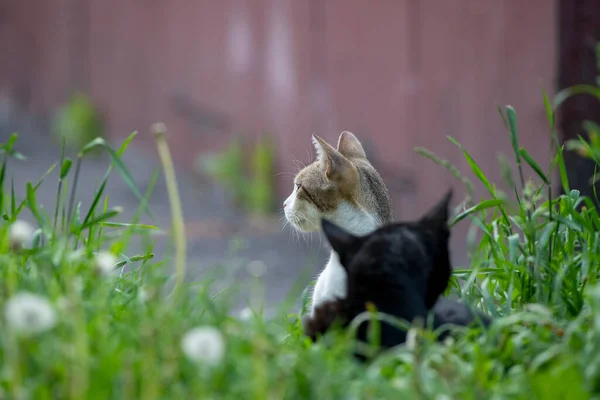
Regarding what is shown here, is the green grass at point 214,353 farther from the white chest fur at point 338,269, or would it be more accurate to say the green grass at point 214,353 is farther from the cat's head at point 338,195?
the cat's head at point 338,195

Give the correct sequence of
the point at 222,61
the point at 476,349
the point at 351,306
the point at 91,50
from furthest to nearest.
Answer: the point at 91,50 → the point at 222,61 → the point at 351,306 → the point at 476,349

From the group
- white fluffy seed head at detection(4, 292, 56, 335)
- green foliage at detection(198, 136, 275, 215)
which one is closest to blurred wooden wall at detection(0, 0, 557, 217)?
green foliage at detection(198, 136, 275, 215)

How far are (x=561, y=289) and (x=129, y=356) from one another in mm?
1127

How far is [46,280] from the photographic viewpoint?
70.7 inches

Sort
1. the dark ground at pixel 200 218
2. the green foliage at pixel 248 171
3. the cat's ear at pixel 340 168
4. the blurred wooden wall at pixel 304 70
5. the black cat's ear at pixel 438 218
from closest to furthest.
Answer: the black cat's ear at pixel 438 218
the cat's ear at pixel 340 168
the blurred wooden wall at pixel 304 70
the dark ground at pixel 200 218
the green foliage at pixel 248 171

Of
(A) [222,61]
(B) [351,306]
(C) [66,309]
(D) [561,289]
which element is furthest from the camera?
(A) [222,61]

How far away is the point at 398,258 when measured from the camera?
190cm

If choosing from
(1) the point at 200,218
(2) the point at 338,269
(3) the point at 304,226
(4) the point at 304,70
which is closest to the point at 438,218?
(2) the point at 338,269

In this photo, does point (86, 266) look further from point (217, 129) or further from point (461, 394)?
point (217, 129)

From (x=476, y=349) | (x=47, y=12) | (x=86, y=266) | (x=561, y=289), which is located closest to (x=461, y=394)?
(x=476, y=349)

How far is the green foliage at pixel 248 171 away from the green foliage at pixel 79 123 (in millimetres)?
2269

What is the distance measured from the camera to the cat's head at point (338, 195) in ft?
9.22

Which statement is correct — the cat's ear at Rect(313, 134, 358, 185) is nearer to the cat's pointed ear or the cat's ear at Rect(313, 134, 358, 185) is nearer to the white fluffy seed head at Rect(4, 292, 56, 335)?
the cat's pointed ear

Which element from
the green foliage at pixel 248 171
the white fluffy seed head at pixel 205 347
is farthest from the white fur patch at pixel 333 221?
the green foliage at pixel 248 171
